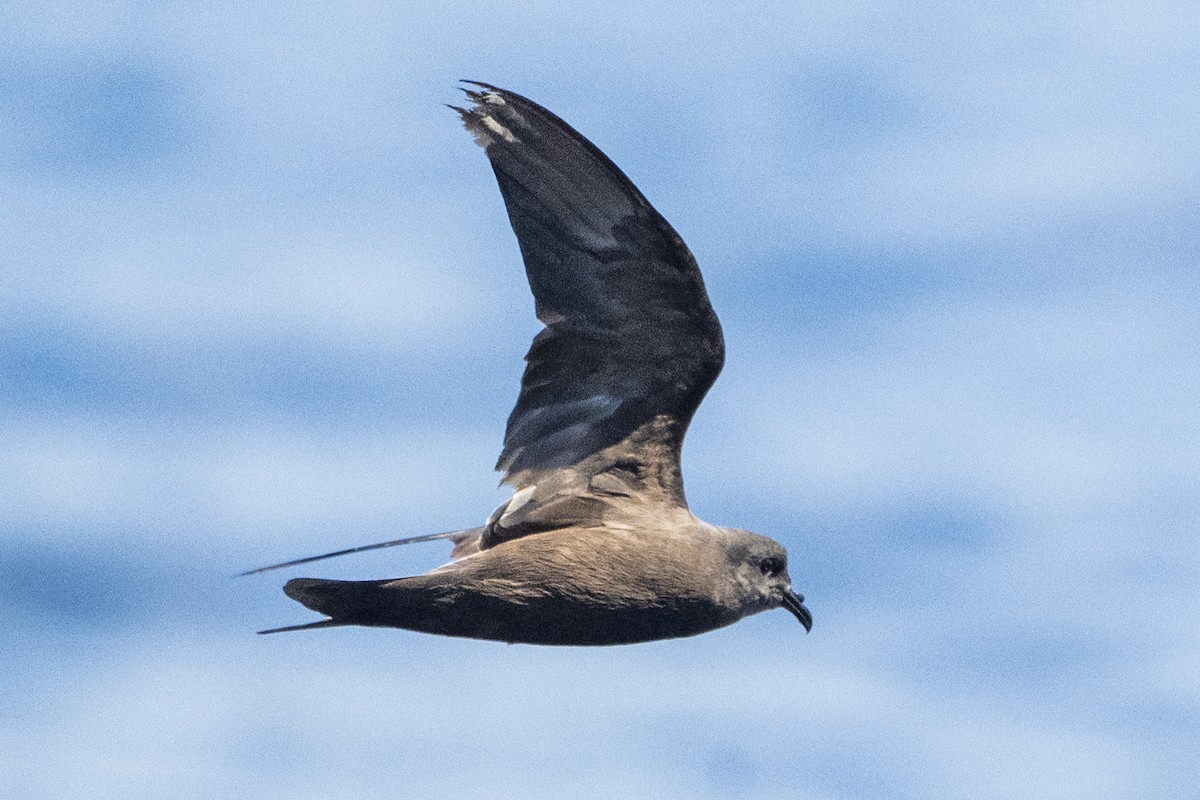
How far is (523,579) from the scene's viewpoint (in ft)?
29.3

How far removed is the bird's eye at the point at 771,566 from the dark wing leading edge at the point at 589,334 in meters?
0.57

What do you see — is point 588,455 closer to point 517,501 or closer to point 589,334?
point 517,501

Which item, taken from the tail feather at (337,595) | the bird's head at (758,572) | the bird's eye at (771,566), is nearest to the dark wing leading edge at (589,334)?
the bird's head at (758,572)

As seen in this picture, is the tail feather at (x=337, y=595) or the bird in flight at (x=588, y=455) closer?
the tail feather at (x=337, y=595)

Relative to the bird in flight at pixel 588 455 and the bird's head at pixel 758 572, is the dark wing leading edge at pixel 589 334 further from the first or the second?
the bird's head at pixel 758 572

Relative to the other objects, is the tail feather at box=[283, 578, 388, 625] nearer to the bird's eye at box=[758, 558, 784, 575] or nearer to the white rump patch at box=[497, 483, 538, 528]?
the white rump patch at box=[497, 483, 538, 528]

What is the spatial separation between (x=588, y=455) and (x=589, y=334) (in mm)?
634

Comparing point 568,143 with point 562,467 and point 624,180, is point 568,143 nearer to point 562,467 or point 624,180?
point 624,180

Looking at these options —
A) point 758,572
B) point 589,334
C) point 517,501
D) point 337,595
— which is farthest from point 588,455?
point 337,595

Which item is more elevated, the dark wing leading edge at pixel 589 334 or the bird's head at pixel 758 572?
the dark wing leading edge at pixel 589 334

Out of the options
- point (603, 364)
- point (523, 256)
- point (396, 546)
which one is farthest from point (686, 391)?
point (396, 546)

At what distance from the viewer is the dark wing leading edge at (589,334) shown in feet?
29.1

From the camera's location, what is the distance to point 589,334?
9367mm

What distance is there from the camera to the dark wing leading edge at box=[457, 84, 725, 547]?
888 centimetres
